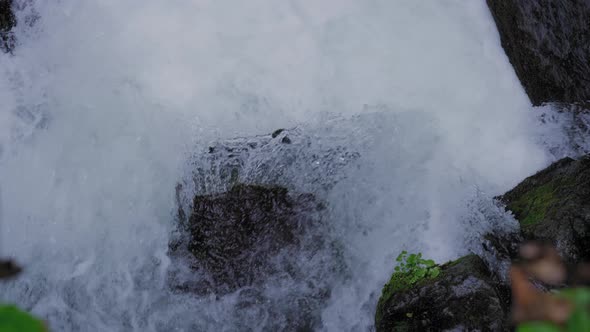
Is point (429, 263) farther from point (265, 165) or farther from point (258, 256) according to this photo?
point (265, 165)

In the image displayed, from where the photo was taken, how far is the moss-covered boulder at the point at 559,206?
10.9 feet

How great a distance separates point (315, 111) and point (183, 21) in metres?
1.61

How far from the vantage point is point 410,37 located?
191 inches

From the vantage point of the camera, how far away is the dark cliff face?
157 inches

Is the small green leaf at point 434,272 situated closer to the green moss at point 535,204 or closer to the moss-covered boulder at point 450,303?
the moss-covered boulder at point 450,303

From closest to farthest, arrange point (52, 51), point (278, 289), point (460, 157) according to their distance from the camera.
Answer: point (278, 289) < point (460, 157) < point (52, 51)

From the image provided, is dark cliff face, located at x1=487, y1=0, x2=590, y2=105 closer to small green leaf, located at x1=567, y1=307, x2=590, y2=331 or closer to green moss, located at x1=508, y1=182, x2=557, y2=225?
green moss, located at x1=508, y1=182, x2=557, y2=225

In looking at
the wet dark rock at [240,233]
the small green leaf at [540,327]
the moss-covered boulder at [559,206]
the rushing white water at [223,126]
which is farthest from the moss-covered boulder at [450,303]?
the small green leaf at [540,327]

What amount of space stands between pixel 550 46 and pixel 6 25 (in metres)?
5.03

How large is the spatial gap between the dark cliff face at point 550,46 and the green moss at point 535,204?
2.99 ft

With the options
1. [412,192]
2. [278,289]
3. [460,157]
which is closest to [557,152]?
[460,157]

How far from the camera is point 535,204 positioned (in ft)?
12.7

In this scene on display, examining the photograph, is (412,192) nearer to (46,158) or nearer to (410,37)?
(410,37)

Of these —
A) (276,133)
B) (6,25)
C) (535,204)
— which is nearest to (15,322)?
(276,133)
